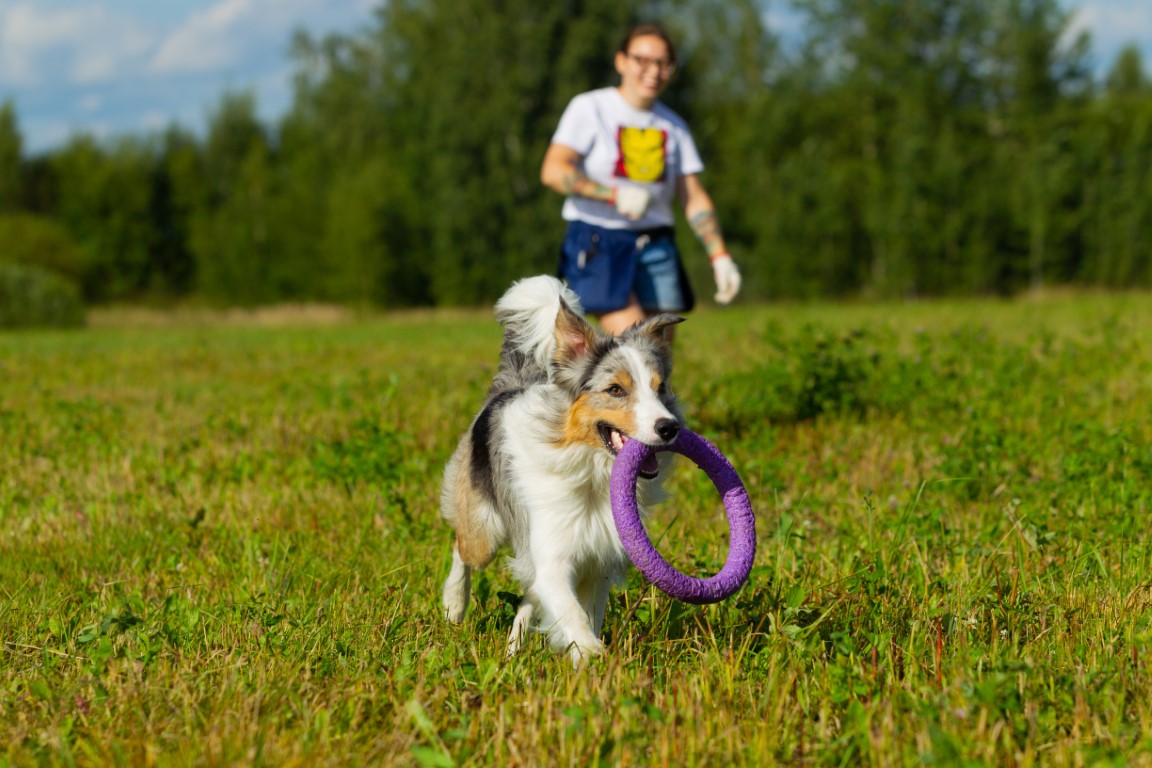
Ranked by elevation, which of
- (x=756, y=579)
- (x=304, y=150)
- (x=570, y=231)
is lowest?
(x=756, y=579)

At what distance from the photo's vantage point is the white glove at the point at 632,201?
6.34 meters

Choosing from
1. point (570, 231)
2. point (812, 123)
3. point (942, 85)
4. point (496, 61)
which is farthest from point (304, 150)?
point (570, 231)

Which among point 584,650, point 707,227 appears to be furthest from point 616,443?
point 707,227

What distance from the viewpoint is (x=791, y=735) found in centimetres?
311

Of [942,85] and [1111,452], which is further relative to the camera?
[942,85]

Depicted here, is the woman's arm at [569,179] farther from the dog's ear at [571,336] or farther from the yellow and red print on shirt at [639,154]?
the dog's ear at [571,336]

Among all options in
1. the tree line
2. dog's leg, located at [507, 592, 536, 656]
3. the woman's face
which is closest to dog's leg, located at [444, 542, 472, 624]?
dog's leg, located at [507, 592, 536, 656]

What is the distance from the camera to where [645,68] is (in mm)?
6512

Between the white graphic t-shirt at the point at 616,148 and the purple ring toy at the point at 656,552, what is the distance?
2.92m

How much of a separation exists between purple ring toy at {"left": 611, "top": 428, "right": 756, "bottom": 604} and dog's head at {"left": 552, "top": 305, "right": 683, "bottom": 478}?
3.8 inches

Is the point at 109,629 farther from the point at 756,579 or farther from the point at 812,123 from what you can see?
the point at 812,123

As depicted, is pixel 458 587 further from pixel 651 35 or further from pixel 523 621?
pixel 651 35

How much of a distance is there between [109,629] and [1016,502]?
4106 millimetres

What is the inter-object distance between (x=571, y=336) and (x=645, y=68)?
2.92 metres
